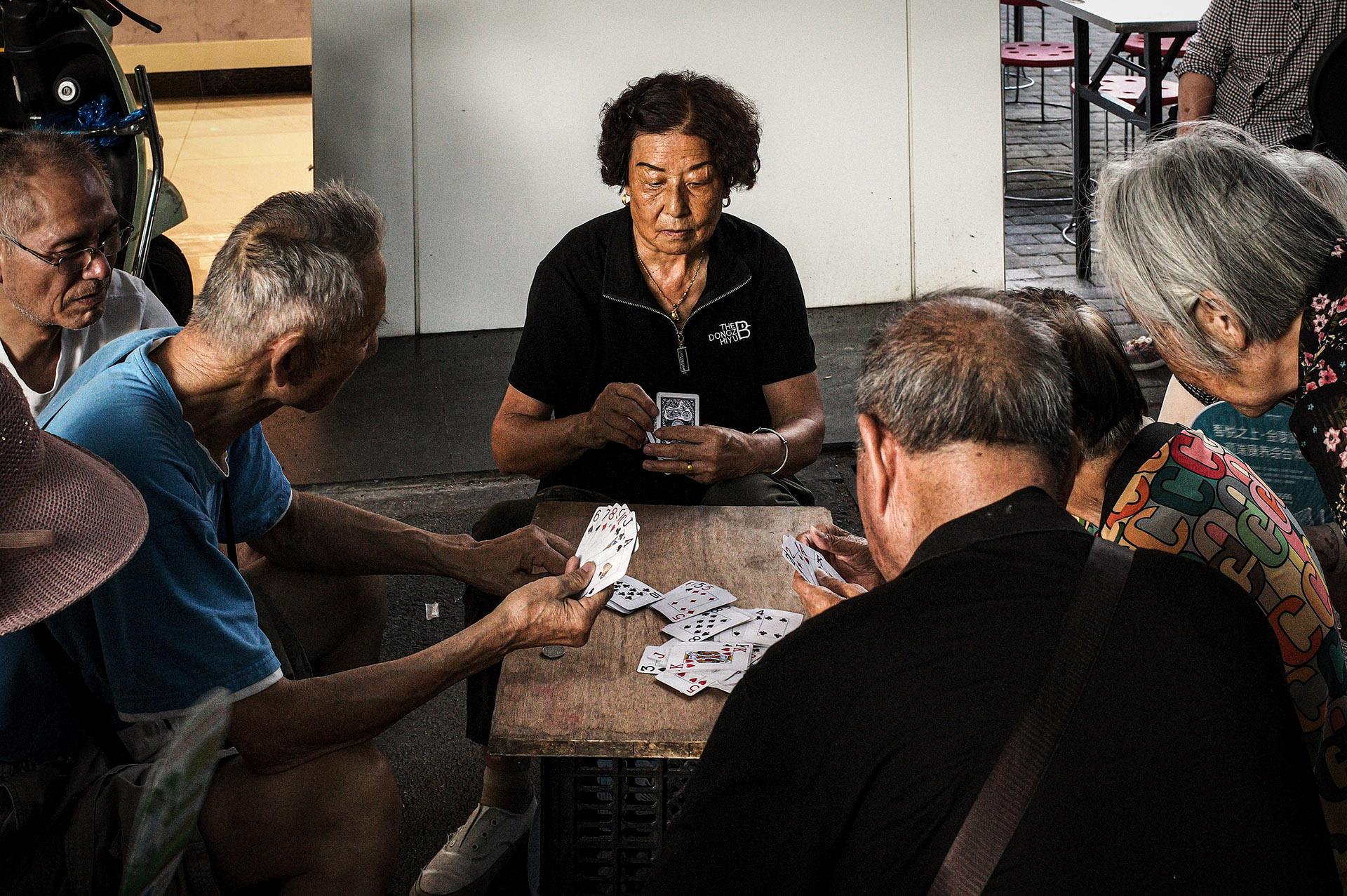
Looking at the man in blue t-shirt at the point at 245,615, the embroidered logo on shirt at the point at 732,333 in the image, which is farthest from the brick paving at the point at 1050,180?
the man in blue t-shirt at the point at 245,615

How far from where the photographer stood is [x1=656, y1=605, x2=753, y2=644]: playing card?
2.27m

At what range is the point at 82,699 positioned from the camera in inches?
83.7

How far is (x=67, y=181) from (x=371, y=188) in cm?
350

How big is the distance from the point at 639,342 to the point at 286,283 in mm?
1224

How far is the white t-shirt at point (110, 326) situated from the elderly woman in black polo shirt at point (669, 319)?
97cm

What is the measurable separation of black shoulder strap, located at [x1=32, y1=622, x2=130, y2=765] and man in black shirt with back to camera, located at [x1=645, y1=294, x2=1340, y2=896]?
1.14m

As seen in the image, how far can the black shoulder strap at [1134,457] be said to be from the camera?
2.02 m

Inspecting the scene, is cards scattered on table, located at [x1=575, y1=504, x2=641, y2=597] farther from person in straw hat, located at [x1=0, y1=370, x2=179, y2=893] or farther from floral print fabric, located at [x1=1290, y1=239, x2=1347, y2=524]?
floral print fabric, located at [x1=1290, y1=239, x2=1347, y2=524]

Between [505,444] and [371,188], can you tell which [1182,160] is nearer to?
[505,444]

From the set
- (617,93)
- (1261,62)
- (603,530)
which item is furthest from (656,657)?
(617,93)

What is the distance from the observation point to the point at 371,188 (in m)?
6.43

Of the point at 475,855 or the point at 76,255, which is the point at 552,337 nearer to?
the point at 76,255

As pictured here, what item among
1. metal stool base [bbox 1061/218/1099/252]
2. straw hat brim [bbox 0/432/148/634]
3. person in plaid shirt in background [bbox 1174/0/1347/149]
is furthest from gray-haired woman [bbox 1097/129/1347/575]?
metal stool base [bbox 1061/218/1099/252]

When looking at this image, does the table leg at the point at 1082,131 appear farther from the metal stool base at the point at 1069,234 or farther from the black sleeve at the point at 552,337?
the black sleeve at the point at 552,337
